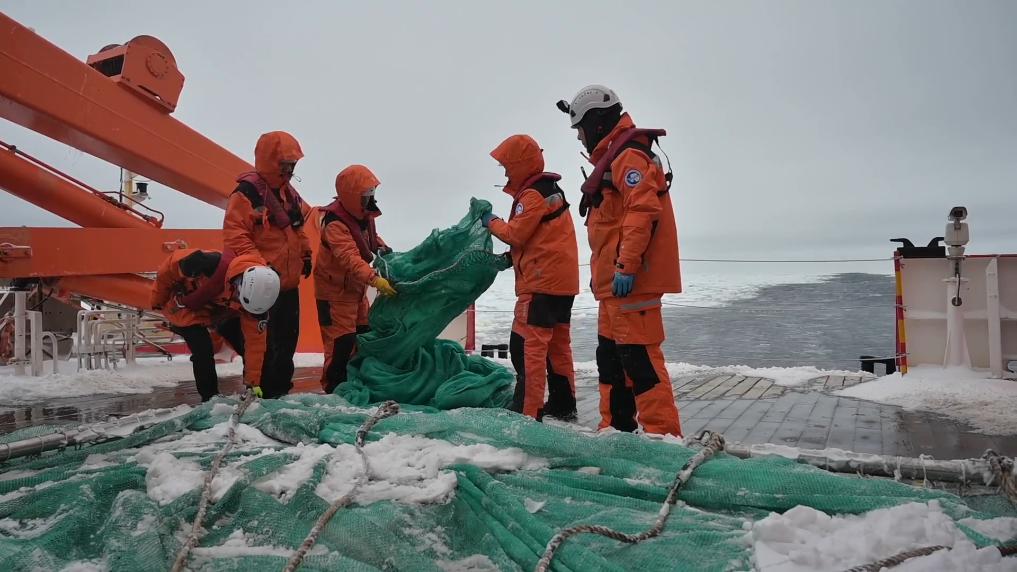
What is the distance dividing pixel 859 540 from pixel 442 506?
112 cm

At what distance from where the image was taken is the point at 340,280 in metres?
4.88

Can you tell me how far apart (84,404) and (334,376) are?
1903 mm

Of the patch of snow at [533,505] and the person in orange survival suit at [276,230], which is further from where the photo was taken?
the person in orange survival suit at [276,230]

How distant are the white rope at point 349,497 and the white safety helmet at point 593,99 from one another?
6.40ft

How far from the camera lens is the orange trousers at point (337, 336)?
4.80 m

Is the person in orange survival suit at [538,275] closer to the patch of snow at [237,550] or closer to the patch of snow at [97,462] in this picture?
the patch of snow at [97,462]

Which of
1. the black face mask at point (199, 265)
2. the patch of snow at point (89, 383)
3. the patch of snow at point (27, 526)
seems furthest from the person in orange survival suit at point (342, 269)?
the patch of snow at point (27, 526)

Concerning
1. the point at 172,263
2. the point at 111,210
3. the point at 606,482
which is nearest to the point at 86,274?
the point at 111,210

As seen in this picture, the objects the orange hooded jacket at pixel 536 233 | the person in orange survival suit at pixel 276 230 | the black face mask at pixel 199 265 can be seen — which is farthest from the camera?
the person in orange survival suit at pixel 276 230

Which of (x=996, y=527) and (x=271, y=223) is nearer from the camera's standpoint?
(x=996, y=527)

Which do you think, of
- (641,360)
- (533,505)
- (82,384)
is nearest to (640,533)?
(533,505)

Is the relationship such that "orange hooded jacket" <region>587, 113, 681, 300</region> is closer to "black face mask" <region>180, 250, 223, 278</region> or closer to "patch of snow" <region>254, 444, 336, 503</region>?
"patch of snow" <region>254, 444, 336, 503</region>

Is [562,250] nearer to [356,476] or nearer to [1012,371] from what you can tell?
[356,476]

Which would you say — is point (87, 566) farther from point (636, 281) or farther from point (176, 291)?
point (176, 291)
